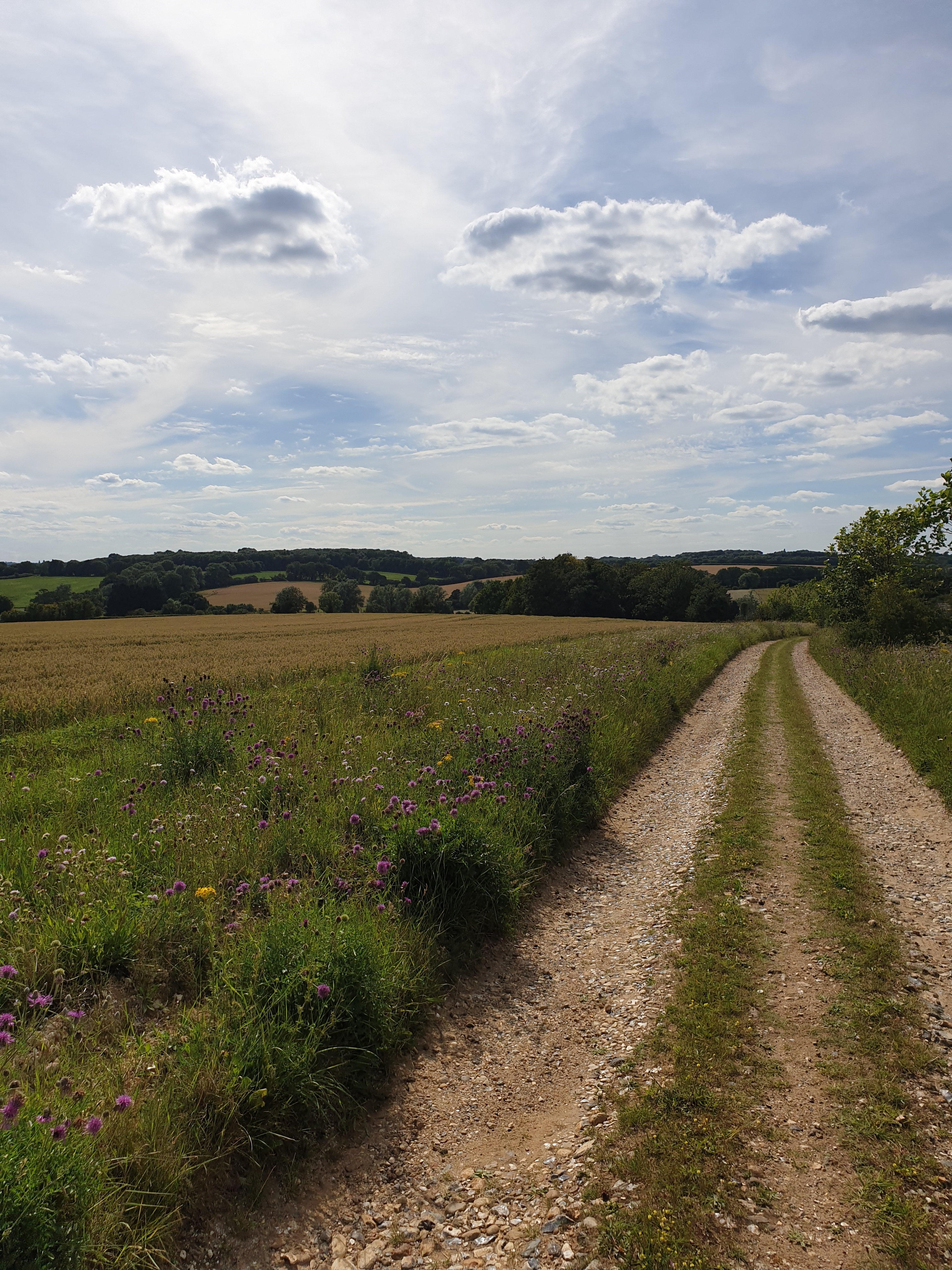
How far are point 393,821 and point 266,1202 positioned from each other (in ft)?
10.3

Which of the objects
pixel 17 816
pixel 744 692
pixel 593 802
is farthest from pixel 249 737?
pixel 744 692

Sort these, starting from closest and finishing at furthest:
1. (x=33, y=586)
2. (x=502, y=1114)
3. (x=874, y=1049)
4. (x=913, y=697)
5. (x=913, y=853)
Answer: (x=502, y=1114), (x=874, y=1049), (x=913, y=853), (x=913, y=697), (x=33, y=586)

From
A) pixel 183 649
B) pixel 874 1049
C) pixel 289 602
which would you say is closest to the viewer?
pixel 874 1049

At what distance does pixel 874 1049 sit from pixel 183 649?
96.1 feet

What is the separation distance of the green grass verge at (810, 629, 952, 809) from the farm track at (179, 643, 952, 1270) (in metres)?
3.42

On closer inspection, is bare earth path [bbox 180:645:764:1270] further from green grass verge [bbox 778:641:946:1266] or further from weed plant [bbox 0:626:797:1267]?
green grass verge [bbox 778:641:946:1266]

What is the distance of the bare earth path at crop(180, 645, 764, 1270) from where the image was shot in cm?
306

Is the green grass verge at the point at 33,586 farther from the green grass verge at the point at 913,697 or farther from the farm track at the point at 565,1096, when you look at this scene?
the farm track at the point at 565,1096

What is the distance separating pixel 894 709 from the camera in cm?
1460

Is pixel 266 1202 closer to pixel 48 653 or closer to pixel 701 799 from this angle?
pixel 701 799

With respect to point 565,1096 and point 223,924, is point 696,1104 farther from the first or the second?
point 223,924

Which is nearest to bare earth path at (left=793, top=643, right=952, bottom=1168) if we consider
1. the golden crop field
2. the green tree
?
the golden crop field

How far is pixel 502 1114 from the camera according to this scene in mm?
3986

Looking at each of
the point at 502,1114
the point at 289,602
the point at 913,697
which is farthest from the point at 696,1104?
the point at 289,602
